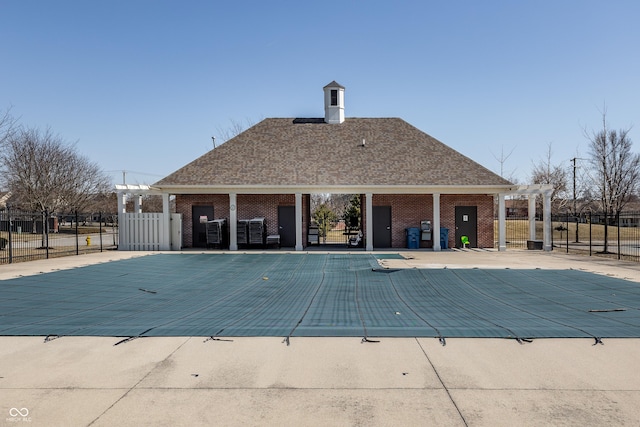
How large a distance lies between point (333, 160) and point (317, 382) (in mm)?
20277

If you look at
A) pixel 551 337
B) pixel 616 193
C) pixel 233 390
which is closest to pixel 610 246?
pixel 616 193

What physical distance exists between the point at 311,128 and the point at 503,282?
1869 cm

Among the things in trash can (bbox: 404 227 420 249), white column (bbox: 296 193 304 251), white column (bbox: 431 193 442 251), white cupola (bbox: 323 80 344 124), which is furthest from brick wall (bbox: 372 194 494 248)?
white cupola (bbox: 323 80 344 124)

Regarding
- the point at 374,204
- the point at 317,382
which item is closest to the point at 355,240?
the point at 374,204

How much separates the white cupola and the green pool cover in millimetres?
16142

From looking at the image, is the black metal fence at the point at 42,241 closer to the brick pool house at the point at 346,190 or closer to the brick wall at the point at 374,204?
the brick pool house at the point at 346,190

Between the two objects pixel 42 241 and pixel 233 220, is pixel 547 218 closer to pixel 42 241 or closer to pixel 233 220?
pixel 233 220

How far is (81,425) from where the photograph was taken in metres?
3.97

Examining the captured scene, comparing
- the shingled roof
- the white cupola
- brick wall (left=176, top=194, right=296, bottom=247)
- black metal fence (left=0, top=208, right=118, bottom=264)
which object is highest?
the white cupola

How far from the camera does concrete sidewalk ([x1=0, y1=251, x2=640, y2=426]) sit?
4.15 meters

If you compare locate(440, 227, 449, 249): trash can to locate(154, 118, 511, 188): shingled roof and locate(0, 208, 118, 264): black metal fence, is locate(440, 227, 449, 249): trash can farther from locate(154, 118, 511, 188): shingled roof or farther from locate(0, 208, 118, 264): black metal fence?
locate(0, 208, 118, 264): black metal fence

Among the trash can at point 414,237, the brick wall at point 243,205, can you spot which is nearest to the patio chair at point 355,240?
the trash can at point 414,237

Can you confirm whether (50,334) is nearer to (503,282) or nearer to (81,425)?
(81,425)

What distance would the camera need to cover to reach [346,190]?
2219 centimetres
